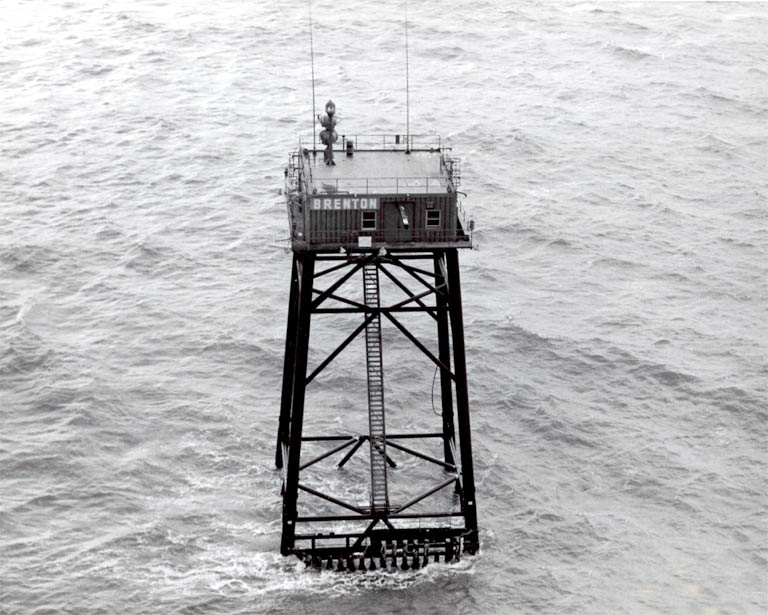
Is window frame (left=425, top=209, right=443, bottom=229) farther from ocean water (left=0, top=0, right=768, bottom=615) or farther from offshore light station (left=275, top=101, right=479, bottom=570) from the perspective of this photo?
ocean water (left=0, top=0, right=768, bottom=615)

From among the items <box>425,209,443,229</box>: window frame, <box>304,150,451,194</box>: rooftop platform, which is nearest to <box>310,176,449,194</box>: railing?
<box>304,150,451,194</box>: rooftop platform

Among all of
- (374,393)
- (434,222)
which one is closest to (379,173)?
(434,222)

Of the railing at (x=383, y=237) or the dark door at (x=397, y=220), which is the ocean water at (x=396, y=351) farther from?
the dark door at (x=397, y=220)

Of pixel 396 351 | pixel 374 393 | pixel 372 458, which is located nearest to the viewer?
pixel 372 458

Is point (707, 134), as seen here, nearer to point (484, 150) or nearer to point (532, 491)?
point (484, 150)

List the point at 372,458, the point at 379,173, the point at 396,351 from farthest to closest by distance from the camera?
the point at 396,351 → the point at 372,458 → the point at 379,173

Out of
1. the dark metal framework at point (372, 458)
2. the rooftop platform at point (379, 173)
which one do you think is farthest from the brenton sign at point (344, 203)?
the dark metal framework at point (372, 458)

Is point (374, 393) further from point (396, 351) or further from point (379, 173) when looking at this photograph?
point (396, 351)
